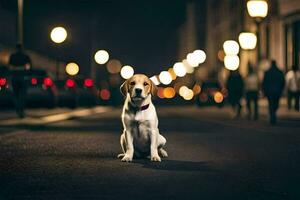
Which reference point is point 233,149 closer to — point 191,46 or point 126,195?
A: point 126,195

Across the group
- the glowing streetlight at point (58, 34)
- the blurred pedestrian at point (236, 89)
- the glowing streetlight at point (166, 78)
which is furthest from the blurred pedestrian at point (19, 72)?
the glowing streetlight at point (166, 78)

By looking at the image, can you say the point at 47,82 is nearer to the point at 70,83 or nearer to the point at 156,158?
the point at 70,83

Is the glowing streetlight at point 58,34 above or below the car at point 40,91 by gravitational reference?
above

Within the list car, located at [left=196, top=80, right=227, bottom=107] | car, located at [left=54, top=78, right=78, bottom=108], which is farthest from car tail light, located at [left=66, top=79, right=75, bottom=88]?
car, located at [left=196, top=80, right=227, bottom=107]

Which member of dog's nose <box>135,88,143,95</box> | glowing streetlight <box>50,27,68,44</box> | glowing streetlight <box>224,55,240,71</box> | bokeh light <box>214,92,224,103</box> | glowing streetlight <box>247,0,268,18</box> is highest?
glowing streetlight <box>247,0,268,18</box>

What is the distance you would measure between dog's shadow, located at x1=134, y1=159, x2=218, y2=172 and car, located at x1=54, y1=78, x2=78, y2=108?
2762cm

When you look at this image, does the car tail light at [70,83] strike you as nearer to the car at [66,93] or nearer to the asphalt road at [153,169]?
the car at [66,93]

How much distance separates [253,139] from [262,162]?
544 centimetres

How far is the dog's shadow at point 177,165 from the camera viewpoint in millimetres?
10523

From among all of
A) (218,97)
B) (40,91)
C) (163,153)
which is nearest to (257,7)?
(40,91)

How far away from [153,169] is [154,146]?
71cm

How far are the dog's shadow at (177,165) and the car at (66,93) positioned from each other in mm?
27618

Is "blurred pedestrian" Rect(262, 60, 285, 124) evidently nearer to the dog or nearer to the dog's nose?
the dog

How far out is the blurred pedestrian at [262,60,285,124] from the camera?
23859 mm
